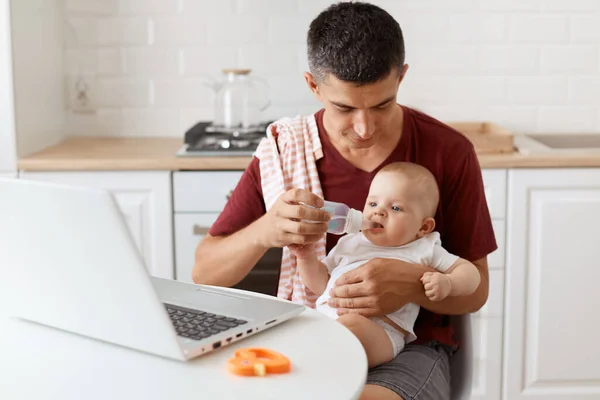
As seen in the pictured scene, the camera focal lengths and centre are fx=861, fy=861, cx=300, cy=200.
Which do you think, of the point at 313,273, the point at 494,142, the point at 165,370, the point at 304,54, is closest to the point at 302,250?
the point at 313,273

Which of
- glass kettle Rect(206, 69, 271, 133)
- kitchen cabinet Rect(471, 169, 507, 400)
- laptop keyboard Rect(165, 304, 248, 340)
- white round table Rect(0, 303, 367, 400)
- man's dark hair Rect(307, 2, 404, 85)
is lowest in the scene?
kitchen cabinet Rect(471, 169, 507, 400)

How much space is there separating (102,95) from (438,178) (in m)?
1.88

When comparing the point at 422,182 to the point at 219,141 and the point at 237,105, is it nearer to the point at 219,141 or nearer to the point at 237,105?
the point at 219,141

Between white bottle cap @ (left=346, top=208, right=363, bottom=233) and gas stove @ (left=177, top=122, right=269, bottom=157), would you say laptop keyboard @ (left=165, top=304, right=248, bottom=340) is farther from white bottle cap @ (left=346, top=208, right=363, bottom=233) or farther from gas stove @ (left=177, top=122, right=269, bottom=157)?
gas stove @ (left=177, top=122, right=269, bottom=157)

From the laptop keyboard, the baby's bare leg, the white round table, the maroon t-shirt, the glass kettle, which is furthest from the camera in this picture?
the glass kettle

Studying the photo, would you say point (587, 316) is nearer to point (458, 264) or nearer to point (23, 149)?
point (458, 264)

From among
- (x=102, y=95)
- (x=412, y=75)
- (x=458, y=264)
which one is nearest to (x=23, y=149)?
(x=102, y=95)

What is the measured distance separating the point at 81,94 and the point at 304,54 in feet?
2.95

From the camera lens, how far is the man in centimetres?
170

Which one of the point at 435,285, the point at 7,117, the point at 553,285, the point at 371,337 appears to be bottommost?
the point at 553,285

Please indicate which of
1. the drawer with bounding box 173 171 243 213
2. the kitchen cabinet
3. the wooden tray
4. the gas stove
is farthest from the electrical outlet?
the kitchen cabinet

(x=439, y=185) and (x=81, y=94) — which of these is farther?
(x=81, y=94)

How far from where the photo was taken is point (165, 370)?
118 centimetres

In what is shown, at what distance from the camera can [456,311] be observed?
1.86 m
